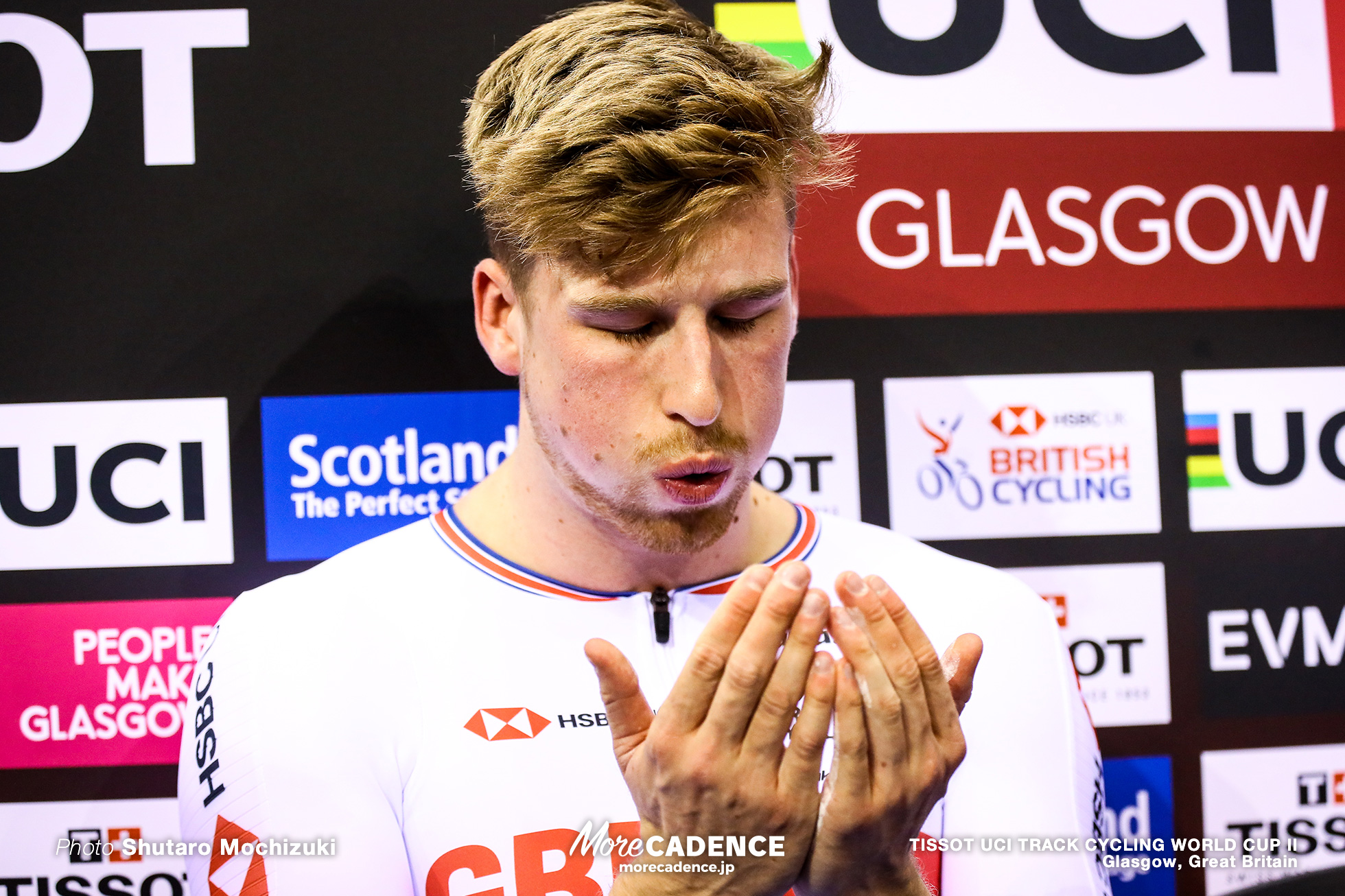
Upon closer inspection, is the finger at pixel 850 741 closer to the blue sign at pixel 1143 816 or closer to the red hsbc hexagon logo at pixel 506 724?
the red hsbc hexagon logo at pixel 506 724

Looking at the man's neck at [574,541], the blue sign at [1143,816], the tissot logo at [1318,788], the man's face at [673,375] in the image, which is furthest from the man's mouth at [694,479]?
the tissot logo at [1318,788]

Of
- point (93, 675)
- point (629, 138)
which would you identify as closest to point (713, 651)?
Result: point (629, 138)

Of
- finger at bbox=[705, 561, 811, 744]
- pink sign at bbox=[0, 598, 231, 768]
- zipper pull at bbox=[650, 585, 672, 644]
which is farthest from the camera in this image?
pink sign at bbox=[0, 598, 231, 768]

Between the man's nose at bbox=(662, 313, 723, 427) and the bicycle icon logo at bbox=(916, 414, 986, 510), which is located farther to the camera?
the bicycle icon logo at bbox=(916, 414, 986, 510)

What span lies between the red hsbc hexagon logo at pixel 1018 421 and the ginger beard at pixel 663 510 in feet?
2.23

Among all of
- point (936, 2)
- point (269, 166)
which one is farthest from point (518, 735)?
point (936, 2)

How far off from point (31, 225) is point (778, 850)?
144 centimetres

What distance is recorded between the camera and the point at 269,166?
152cm

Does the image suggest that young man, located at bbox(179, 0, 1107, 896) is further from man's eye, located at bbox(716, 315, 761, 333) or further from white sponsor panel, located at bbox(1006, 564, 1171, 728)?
white sponsor panel, located at bbox(1006, 564, 1171, 728)

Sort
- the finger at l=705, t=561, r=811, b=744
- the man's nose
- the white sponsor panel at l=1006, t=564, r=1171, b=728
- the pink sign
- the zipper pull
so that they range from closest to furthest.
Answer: the finger at l=705, t=561, r=811, b=744 → the man's nose → the zipper pull → the pink sign → the white sponsor panel at l=1006, t=564, r=1171, b=728

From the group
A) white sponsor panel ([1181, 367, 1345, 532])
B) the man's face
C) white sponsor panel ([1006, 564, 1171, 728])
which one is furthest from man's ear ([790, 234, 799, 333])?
white sponsor panel ([1181, 367, 1345, 532])

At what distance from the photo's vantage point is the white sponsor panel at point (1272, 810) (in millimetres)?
1631

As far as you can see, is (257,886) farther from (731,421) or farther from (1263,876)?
(1263,876)

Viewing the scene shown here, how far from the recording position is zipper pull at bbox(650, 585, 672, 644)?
113 centimetres
